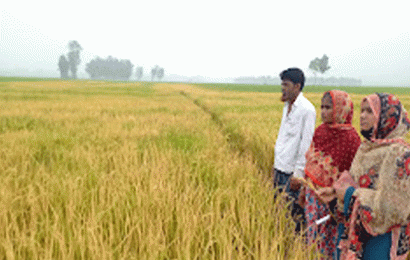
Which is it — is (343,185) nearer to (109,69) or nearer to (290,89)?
(290,89)

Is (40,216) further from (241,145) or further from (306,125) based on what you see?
(241,145)

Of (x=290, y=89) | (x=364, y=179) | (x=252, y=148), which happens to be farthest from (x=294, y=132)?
(x=252, y=148)

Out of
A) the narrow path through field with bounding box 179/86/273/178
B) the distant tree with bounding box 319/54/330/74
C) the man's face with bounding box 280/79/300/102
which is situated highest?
the distant tree with bounding box 319/54/330/74

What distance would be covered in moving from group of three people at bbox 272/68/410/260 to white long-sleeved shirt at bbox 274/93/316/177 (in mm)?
317

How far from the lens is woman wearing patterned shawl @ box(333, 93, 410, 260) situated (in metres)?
1.25

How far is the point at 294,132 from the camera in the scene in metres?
2.44

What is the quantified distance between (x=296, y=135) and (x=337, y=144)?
559mm

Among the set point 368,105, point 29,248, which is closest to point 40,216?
point 29,248

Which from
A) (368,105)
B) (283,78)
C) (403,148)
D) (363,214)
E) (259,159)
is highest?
(283,78)

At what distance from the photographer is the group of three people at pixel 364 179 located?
1.27m

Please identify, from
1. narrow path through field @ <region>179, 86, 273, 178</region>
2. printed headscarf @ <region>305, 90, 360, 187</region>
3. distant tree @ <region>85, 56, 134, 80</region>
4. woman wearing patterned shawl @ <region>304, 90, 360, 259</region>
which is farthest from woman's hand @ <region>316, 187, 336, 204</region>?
distant tree @ <region>85, 56, 134, 80</region>

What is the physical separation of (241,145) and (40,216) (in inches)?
146

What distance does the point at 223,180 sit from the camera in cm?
258

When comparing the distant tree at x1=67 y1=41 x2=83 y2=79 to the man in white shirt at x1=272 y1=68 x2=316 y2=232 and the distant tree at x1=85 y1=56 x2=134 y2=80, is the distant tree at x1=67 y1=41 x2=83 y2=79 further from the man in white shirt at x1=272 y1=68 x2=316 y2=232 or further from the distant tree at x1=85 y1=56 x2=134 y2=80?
the man in white shirt at x1=272 y1=68 x2=316 y2=232
